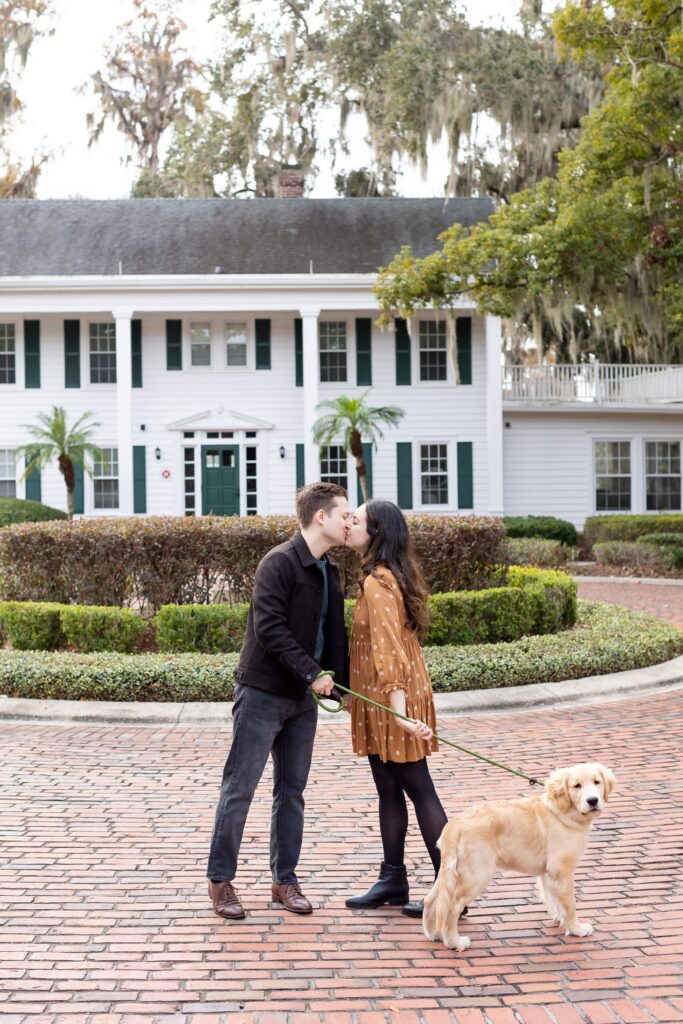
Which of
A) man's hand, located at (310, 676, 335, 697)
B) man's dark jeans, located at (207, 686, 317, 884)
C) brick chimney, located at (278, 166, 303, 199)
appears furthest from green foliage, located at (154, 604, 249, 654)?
brick chimney, located at (278, 166, 303, 199)

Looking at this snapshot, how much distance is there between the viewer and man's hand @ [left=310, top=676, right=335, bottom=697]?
4438mm

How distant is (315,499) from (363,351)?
21.8 meters

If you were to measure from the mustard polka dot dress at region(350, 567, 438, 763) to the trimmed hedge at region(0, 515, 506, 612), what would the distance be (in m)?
5.88

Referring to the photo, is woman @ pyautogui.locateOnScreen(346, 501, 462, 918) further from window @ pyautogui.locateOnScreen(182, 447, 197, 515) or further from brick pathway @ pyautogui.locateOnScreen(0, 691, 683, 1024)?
window @ pyautogui.locateOnScreen(182, 447, 197, 515)

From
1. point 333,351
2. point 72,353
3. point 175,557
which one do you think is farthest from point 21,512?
point 175,557

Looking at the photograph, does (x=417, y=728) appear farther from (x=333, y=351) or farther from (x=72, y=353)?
(x=72, y=353)

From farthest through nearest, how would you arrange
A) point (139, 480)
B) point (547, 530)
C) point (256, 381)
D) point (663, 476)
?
point (663, 476)
point (256, 381)
point (139, 480)
point (547, 530)

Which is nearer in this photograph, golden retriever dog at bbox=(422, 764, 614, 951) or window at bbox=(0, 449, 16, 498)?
golden retriever dog at bbox=(422, 764, 614, 951)

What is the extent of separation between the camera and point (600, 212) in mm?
19281

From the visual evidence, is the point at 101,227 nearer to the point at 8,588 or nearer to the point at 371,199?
the point at 371,199

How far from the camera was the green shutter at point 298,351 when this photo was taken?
85.1 ft

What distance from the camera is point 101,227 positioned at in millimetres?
27422

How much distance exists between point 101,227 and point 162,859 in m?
24.3

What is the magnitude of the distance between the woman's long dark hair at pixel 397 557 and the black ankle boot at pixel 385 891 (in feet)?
3.36
